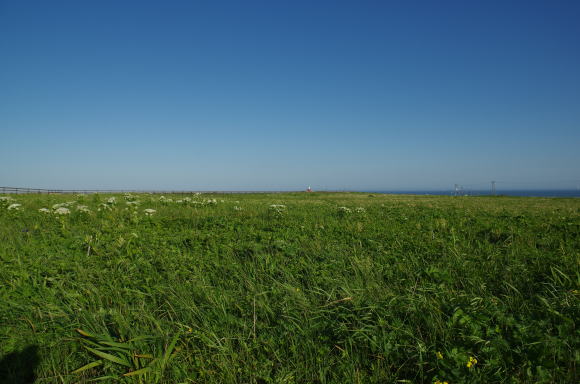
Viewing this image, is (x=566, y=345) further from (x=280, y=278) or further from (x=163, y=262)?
(x=163, y=262)

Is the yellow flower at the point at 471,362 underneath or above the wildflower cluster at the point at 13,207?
underneath

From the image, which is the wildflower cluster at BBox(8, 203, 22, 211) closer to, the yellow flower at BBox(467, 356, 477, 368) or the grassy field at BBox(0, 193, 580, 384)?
the grassy field at BBox(0, 193, 580, 384)

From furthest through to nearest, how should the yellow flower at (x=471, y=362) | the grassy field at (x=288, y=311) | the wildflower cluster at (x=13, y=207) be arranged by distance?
the wildflower cluster at (x=13, y=207) < the grassy field at (x=288, y=311) < the yellow flower at (x=471, y=362)

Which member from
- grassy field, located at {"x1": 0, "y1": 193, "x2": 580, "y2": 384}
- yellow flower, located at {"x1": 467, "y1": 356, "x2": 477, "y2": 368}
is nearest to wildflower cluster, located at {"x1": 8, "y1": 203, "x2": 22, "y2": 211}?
grassy field, located at {"x1": 0, "y1": 193, "x2": 580, "y2": 384}

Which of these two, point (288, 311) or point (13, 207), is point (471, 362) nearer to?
point (288, 311)

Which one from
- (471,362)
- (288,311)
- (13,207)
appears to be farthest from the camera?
(13,207)

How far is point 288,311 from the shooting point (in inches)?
129

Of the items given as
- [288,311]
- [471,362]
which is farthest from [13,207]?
[471,362]

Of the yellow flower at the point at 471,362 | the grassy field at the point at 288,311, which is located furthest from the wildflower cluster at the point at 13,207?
the yellow flower at the point at 471,362

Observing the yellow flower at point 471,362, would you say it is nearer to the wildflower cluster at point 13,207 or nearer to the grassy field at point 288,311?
Result: the grassy field at point 288,311

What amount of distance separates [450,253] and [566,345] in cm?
255

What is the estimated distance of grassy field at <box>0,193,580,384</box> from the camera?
2.53m

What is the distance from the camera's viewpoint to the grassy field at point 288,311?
253cm

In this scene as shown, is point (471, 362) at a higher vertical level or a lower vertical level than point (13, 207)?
lower
